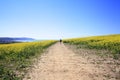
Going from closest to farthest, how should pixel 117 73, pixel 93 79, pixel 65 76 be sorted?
pixel 93 79 → pixel 65 76 → pixel 117 73

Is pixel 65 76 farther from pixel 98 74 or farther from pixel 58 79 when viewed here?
pixel 98 74

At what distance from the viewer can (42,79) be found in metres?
9.12

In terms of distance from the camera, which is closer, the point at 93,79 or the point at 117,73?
the point at 93,79

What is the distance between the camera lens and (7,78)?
30.4 feet

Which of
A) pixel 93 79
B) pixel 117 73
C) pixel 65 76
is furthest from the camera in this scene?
pixel 117 73

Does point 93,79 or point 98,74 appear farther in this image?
point 98,74

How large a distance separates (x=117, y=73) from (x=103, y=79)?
1.70 m

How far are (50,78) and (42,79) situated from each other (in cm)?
39

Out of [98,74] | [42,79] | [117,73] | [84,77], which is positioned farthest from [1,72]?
[117,73]

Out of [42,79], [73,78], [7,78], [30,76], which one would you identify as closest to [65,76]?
[73,78]

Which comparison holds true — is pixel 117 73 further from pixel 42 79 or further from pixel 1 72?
pixel 1 72

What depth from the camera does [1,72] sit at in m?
10.6

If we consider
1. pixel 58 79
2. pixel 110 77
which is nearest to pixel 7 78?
pixel 58 79

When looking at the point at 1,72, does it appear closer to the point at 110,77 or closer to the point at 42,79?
the point at 42,79
